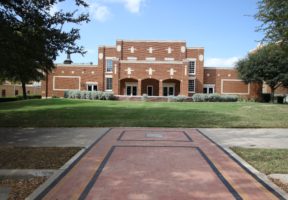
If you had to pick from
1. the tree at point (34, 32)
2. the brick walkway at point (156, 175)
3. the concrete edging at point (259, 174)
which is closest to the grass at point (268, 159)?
the concrete edging at point (259, 174)

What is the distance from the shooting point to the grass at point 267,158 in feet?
29.0

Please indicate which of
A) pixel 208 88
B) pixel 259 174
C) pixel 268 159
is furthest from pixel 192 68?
pixel 259 174

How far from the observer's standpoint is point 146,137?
13.9m

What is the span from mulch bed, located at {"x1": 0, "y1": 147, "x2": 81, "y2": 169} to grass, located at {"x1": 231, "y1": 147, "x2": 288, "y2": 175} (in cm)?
453

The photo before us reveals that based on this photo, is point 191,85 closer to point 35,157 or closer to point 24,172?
point 35,157

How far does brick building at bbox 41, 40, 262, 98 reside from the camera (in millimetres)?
59438

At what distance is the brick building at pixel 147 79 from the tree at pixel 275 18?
42.3 meters

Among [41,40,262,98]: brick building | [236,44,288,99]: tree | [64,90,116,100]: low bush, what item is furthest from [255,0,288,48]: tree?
[41,40,262,98]: brick building

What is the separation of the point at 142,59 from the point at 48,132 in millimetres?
46229

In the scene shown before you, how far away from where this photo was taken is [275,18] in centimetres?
1493

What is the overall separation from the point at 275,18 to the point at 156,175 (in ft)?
30.8

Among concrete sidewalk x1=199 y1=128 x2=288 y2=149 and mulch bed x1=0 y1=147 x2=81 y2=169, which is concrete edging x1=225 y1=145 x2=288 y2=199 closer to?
concrete sidewalk x1=199 y1=128 x2=288 y2=149

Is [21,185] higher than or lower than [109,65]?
lower

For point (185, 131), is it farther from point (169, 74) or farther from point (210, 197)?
point (169, 74)
